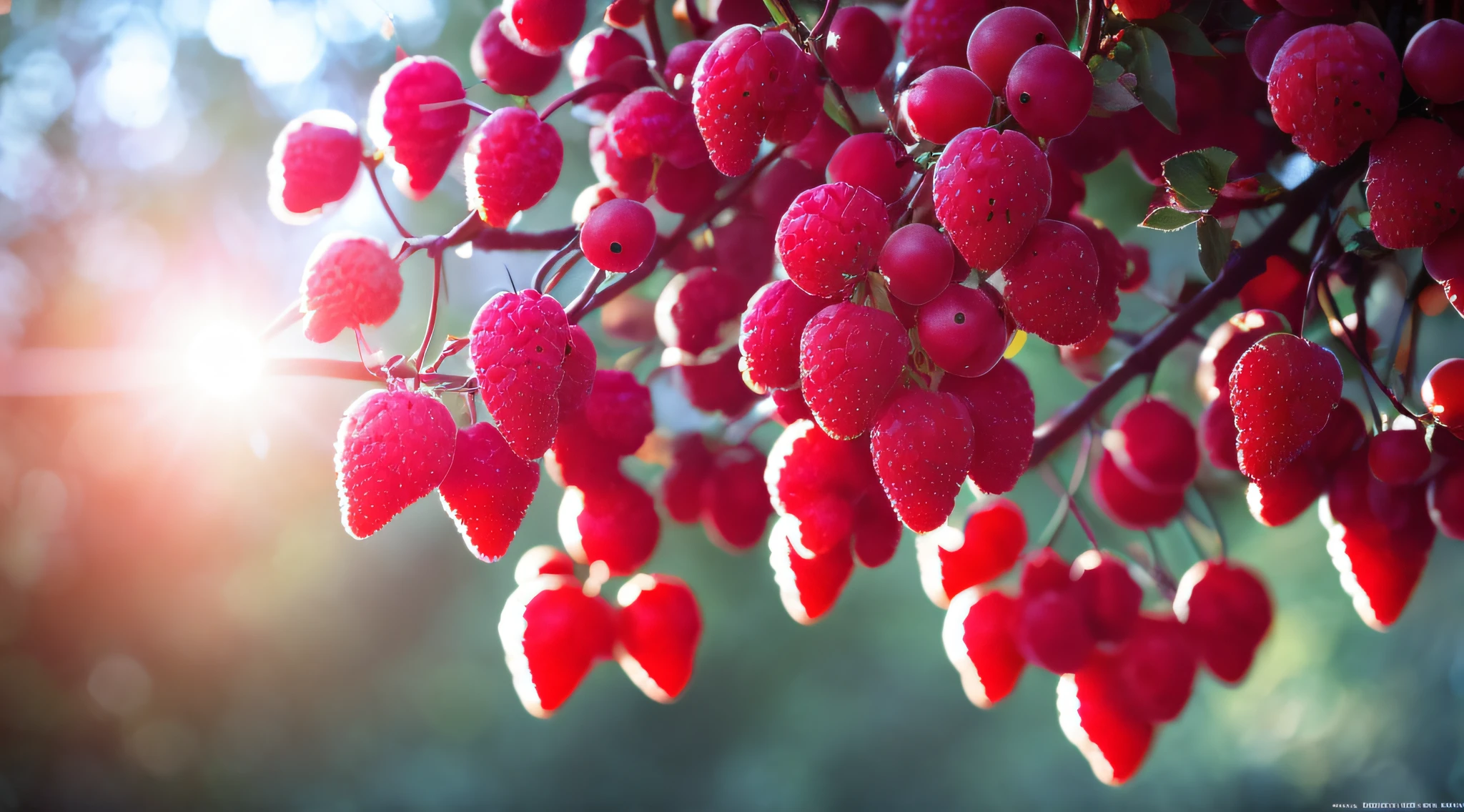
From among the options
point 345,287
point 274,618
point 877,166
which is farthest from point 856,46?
point 274,618

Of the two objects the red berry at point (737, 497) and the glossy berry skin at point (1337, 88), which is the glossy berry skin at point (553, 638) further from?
the glossy berry skin at point (1337, 88)

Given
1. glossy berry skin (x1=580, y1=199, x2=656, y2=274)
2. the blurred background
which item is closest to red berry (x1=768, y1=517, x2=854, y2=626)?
glossy berry skin (x1=580, y1=199, x2=656, y2=274)

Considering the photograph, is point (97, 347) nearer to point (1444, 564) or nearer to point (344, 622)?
point (344, 622)

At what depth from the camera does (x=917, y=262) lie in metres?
0.18

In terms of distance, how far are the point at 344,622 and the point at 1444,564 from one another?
110 centimetres

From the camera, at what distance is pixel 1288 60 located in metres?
0.20

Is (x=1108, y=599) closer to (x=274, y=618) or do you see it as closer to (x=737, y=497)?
(x=737, y=497)

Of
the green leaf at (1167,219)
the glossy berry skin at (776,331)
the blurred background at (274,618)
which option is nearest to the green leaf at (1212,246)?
the green leaf at (1167,219)

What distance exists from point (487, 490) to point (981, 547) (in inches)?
7.7

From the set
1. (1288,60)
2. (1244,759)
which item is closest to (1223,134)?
(1288,60)

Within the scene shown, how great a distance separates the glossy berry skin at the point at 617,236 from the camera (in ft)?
0.70

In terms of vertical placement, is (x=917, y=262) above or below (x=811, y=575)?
above

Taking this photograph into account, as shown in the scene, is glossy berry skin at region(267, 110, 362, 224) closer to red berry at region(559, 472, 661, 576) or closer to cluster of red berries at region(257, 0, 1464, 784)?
cluster of red berries at region(257, 0, 1464, 784)

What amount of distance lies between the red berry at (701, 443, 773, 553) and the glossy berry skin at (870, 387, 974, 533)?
11 centimetres
